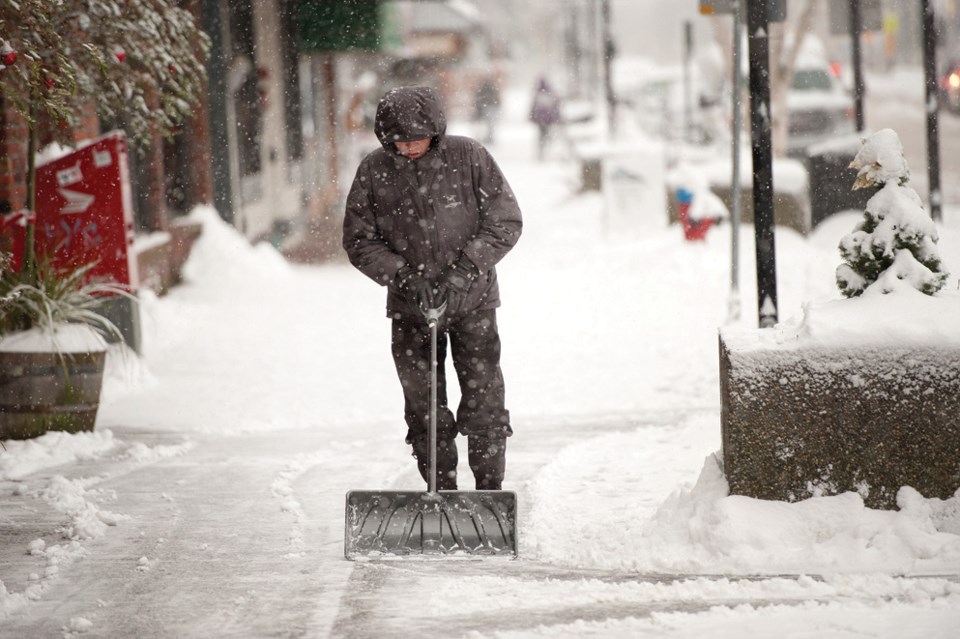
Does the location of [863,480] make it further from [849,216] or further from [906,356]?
[849,216]

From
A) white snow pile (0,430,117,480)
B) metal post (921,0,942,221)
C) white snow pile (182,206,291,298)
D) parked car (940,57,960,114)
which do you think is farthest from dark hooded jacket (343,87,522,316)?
Answer: parked car (940,57,960,114)

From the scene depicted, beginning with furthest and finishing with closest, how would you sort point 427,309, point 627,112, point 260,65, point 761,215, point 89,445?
point 627,112 → point 260,65 → point 89,445 → point 761,215 → point 427,309

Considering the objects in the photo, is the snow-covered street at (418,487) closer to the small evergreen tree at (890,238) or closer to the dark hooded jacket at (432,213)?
the small evergreen tree at (890,238)

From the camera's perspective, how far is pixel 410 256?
4977 millimetres

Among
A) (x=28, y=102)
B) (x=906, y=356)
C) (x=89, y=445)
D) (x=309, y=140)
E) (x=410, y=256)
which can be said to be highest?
(x=309, y=140)

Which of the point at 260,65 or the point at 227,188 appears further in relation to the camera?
the point at 260,65

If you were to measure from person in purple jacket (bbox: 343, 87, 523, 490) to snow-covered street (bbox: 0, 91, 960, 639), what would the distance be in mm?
602

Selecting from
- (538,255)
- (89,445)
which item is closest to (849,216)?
(538,255)

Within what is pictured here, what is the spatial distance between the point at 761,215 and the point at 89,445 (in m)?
3.65

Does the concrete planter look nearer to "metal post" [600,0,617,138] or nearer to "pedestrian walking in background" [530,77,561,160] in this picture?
"metal post" [600,0,617,138]

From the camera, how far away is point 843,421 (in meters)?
4.49

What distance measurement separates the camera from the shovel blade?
4.59m

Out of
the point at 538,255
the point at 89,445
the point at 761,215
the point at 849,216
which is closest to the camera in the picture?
the point at 761,215

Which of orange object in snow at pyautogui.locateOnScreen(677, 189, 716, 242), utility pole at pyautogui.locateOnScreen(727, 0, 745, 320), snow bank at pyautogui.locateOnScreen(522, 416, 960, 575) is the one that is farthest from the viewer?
orange object in snow at pyautogui.locateOnScreen(677, 189, 716, 242)
